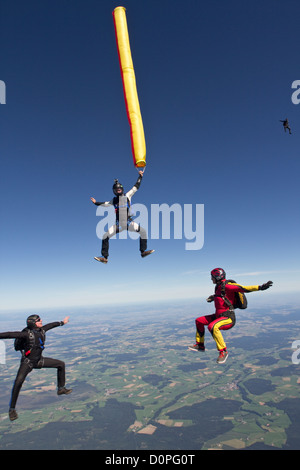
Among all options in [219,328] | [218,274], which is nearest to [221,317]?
[219,328]

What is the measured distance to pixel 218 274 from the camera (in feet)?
26.3

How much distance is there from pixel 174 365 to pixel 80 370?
58.7m

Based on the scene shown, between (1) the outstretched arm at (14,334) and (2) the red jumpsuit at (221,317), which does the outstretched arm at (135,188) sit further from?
(1) the outstretched arm at (14,334)

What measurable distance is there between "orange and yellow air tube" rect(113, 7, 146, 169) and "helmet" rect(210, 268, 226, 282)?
178 inches

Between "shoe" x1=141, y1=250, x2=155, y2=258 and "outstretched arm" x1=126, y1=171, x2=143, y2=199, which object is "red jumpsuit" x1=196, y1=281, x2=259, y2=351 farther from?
"outstretched arm" x1=126, y1=171, x2=143, y2=199

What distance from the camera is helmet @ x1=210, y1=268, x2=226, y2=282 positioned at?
315 inches

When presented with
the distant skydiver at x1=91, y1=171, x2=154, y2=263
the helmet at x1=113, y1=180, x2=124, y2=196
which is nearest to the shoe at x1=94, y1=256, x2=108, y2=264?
the distant skydiver at x1=91, y1=171, x2=154, y2=263

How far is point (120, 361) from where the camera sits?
501ft

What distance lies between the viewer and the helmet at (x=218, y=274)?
8.01 meters

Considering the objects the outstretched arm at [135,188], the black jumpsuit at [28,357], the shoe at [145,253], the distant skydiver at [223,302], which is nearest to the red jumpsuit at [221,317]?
the distant skydiver at [223,302]

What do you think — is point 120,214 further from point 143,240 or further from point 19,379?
point 19,379

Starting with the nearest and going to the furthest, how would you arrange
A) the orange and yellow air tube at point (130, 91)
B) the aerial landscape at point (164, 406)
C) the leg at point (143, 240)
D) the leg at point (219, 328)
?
the orange and yellow air tube at point (130, 91) → the leg at point (219, 328) → the leg at point (143, 240) → the aerial landscape at point (164, 406)

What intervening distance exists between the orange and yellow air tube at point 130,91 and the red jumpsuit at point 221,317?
5225mm

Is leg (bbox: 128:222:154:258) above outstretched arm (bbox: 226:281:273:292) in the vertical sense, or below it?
above
